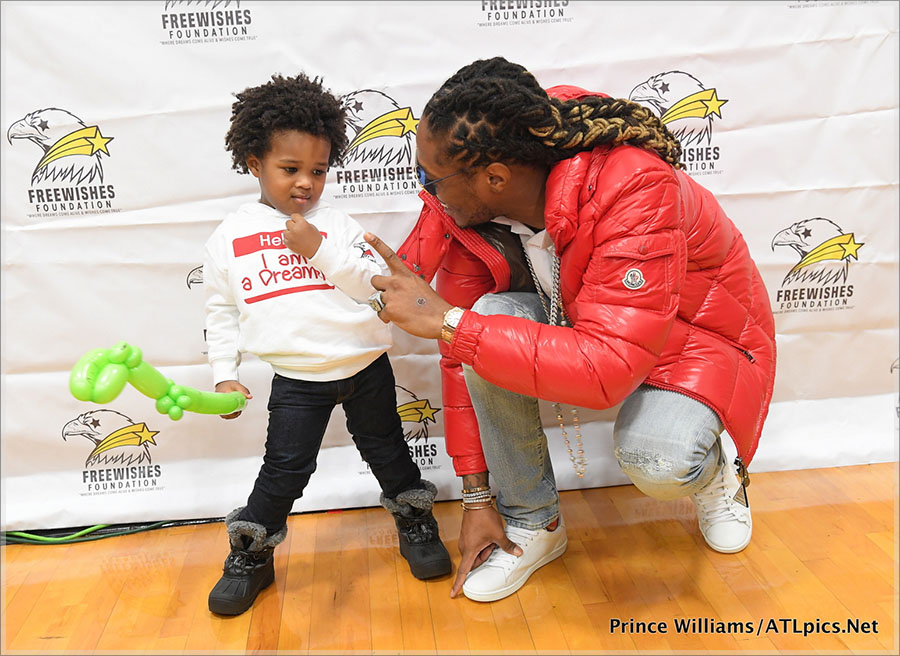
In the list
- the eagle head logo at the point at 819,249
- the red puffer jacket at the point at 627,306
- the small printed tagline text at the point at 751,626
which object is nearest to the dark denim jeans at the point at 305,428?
the red puffer jacket at the point at 627,306

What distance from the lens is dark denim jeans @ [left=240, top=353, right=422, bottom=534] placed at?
5.21ft

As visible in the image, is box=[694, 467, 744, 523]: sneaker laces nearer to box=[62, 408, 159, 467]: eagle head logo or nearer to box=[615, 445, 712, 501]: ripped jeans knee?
box=[615, 445, 712, 501]: ripped jeans knee

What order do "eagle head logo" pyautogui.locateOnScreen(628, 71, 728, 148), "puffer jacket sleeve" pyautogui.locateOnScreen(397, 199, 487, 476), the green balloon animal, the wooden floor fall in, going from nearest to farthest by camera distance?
the green balloon animal → the wooden floor → "puffer jacket sleeve" pyautogui.locateOnScreen(397, 199, 487, 476) → "eagle head logo" pyautogui.locateOnScreen(628, 71, 728, 148)

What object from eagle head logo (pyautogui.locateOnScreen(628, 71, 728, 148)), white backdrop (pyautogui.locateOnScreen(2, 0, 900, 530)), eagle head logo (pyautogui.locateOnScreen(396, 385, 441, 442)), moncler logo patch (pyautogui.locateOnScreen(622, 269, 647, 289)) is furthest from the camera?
eagle head logo (pyautogui.locateOnScreen(396, 385, 441, 442))

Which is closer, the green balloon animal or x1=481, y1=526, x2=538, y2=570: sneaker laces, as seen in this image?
the green balloon animal

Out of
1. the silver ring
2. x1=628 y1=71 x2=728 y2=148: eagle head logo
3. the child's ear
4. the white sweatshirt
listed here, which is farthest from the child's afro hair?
x1=628 y1=71 x2=728 y2=148: eagle head logo

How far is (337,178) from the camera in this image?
1913 millimetres

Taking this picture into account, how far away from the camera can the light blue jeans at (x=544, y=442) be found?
1.50m

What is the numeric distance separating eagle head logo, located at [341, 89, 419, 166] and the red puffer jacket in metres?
0.48

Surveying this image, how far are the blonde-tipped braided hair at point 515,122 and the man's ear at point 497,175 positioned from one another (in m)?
0.01

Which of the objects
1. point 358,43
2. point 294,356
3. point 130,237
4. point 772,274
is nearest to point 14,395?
point 130,237

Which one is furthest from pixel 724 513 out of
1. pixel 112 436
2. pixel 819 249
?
pixel 112 436

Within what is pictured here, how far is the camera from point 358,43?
185 centimetres

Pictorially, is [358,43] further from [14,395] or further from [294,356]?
[14,395]
